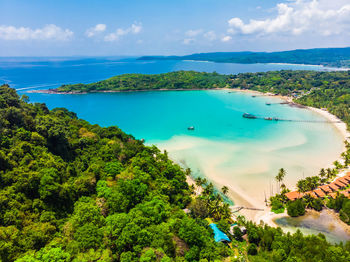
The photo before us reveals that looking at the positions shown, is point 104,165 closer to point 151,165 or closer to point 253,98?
point 151,165

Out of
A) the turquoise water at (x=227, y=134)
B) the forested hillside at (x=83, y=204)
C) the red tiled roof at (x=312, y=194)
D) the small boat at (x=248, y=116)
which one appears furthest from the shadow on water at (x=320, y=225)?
the small boat at (x=248, y=116)

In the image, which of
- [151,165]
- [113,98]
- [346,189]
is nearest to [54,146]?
[151,165]

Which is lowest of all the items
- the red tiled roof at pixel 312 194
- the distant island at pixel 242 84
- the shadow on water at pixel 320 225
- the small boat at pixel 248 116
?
the shadow on water at pixel 320 225

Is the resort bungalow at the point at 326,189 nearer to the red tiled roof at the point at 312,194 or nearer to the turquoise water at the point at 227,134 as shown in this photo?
the red tiled roof at the point at 312,194

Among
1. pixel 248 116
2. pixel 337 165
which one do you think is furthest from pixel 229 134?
pixel 337 165

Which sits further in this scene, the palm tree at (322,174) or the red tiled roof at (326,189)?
the palm tree at (322,174)
